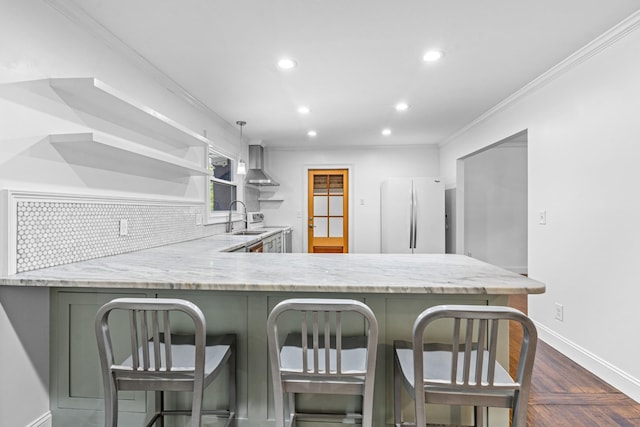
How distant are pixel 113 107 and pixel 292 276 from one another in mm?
1579

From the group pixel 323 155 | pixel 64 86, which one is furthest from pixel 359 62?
pixel 323 155

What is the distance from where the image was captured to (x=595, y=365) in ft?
7.64

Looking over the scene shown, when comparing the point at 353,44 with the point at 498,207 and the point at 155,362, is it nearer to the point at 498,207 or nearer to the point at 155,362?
the point at 155,362

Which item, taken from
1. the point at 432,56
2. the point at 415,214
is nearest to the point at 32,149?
the point at 432,56

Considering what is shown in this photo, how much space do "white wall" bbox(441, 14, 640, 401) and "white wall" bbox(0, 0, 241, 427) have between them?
329 centimetres

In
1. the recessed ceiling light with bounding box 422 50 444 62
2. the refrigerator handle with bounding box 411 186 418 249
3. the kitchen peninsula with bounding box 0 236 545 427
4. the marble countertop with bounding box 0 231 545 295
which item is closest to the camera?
the marble countertop with bounding box 0 231 545 295

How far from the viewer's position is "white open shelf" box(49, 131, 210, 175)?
66.6 inches

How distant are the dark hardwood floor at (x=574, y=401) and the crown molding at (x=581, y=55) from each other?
2279mm

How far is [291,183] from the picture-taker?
6016mm

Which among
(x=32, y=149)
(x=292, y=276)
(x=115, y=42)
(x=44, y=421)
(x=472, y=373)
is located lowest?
(x=44, y=421)

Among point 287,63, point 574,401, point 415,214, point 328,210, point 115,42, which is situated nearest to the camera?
point 574,401

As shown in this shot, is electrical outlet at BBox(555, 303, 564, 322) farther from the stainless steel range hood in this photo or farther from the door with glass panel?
the stainless steel range hood

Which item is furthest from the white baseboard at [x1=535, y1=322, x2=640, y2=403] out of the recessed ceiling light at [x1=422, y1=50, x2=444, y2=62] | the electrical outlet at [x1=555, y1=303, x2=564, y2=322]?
the recessed ceiling light at [x1=422, y1=50, x2=444, y2=62]

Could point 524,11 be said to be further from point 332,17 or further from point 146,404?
point 146,404
